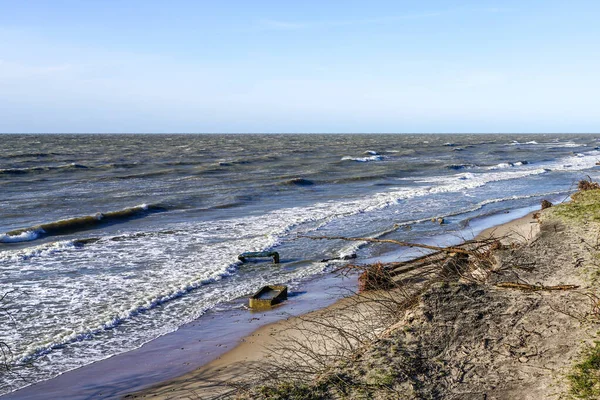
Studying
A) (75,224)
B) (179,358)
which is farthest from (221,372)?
(75,224)

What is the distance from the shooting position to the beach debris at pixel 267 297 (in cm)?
1004

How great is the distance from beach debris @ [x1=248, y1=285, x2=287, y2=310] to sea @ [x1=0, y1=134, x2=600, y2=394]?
62cm

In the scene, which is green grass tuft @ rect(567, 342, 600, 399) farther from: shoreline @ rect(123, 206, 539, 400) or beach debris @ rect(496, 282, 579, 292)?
shoreline @ rect(123, 206, 539, 400)

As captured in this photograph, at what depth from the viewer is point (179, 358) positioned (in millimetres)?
7812

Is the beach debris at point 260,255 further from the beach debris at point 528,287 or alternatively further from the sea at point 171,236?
the beach debris at point 528,287

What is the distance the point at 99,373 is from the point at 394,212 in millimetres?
15332

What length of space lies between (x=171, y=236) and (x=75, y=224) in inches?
185

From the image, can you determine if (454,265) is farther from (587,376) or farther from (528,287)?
(587,376)

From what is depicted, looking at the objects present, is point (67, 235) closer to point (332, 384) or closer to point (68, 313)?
point (68, 313)

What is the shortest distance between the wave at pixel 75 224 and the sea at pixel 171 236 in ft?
0.19

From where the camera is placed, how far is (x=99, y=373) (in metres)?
7.31

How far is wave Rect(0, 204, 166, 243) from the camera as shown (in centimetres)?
1731

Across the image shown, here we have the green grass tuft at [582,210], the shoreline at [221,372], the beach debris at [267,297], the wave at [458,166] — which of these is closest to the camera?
the shoreline at [221,372]

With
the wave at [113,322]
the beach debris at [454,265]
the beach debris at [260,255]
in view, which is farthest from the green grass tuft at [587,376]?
the beach debris at [260,255]
